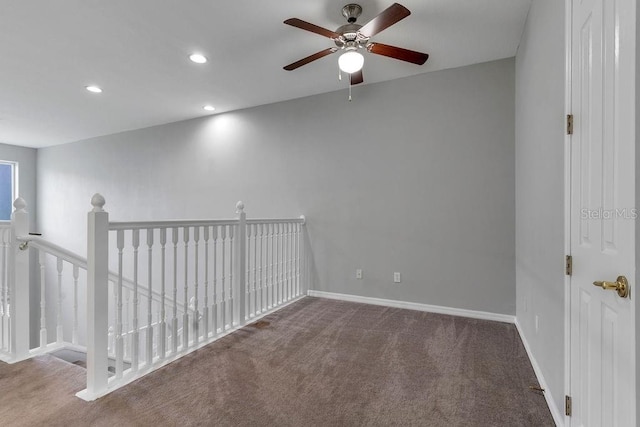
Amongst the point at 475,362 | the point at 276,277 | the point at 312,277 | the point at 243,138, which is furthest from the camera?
the point at 243,138

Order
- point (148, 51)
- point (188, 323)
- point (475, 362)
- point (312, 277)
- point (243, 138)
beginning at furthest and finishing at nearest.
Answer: point (243, 138) < point (312, 277) < point (148, 51) < point (188, 323) < point (475, 362)

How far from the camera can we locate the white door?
0.93 meters

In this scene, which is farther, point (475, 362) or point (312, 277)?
point (312, 277)

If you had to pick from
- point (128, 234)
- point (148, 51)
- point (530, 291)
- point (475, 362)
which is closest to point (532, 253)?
point (530, 291)

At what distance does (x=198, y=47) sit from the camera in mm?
2955

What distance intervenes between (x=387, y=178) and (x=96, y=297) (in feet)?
9.68

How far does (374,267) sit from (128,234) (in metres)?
4.08

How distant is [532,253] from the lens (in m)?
2.31

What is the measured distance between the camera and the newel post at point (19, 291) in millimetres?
2346

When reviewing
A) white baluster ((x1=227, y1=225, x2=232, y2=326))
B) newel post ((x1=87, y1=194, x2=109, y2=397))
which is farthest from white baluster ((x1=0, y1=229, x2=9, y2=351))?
white baluster ((x1=227, y1=225, x2=232, y2=326))

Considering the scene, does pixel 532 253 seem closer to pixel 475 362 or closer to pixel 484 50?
pixel 475 362

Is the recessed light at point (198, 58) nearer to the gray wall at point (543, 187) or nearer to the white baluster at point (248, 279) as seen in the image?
the white baluster at point (248, 279)

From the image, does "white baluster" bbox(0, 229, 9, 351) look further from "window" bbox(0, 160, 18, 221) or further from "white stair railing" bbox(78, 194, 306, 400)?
"window" bbox(0, 160, 18, 221)

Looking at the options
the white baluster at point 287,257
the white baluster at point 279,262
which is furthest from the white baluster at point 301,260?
the white baluster at point 279,262
